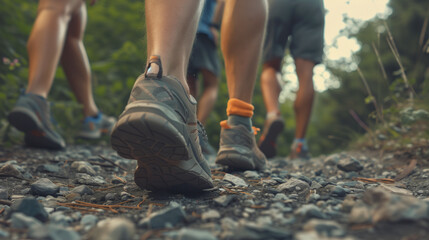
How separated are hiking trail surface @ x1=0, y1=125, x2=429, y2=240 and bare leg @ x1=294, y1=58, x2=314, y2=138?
4.47ft

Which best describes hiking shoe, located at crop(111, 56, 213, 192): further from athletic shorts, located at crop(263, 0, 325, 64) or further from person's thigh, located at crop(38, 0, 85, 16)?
athletic shorts, located at crop(263, 0, 325, 64)

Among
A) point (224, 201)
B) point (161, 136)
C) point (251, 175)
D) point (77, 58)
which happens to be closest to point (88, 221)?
point (161, 136)

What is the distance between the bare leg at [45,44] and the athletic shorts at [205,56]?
4.65ft

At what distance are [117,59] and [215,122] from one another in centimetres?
208

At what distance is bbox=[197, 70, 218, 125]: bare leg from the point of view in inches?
150

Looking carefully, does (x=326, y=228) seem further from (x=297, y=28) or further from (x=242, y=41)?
(x=297, y=28)

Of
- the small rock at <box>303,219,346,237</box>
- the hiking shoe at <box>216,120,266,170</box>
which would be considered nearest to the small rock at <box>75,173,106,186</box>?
the hiking shoe at <box>216,120,266,170</box>

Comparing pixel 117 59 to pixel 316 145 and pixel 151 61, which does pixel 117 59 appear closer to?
pixel 151 61

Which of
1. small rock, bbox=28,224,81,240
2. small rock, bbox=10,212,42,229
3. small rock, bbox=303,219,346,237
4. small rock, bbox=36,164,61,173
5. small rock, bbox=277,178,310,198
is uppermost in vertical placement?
small rock, bbox=303,219,346,237

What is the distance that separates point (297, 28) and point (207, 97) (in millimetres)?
1187

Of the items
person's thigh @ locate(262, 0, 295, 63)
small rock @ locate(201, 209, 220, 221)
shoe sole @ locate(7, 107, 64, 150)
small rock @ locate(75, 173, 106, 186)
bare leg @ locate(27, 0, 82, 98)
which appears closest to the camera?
small rock @ locate(201, 209, 220, 221)

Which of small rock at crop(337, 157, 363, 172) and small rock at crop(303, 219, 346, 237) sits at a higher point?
small rock at crop(303, 219, 346, 237)

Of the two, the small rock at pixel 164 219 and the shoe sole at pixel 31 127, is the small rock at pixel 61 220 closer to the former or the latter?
the small rock at pixel 164 219

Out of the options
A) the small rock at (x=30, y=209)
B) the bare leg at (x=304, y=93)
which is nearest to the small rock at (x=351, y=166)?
the bare leg at (x=304, y=93)
